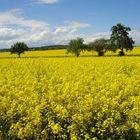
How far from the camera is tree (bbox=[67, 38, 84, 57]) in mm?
69750

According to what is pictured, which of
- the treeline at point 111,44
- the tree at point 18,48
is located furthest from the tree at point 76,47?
the tree at point 18,48

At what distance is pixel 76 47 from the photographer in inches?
2776

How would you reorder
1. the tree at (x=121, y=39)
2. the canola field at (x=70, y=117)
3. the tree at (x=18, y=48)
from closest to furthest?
1. the canola field at (x=70, y=117)
2. the tree at (x=121, y=39)
3. the tree at (x=18, y=48)

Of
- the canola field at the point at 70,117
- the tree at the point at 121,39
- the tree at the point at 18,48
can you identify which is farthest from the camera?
the tree at the point at 18,48

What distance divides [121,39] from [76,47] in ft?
25.9

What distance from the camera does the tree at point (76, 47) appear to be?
69750 mm

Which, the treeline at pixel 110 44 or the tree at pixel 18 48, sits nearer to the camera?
the treeline at pixel 110 44

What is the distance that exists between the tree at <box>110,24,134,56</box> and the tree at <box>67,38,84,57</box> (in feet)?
18.5

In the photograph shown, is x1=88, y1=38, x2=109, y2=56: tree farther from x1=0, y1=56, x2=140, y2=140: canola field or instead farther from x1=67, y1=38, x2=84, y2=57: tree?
x1=0, y1=56, x2=140, y2=140: canola field

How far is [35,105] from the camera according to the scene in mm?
10711

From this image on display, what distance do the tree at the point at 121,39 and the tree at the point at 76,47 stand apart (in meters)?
5.63

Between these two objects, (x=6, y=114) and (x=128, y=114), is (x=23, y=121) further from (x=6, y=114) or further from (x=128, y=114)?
(x=128, y=114)

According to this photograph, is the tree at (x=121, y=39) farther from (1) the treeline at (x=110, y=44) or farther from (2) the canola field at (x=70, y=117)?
(2) the canola field at (x=70, y=117)

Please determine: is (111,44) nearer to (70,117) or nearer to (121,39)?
(121,39)
